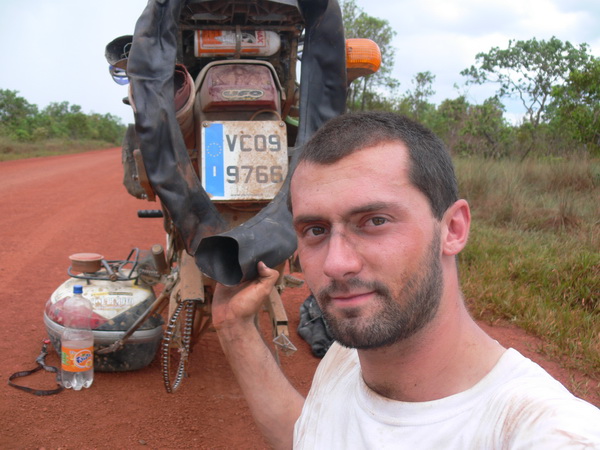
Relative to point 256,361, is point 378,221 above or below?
above

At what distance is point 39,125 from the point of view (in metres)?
28.1

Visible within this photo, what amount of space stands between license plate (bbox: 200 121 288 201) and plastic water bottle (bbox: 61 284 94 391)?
5.14ft

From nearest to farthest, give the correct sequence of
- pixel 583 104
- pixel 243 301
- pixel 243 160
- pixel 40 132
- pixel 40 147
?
pixel 243 301 < pixel 243 160 < pixel 583 104 < pixel 40 147 < pixel 40 132

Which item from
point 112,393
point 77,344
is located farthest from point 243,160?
point 112,393

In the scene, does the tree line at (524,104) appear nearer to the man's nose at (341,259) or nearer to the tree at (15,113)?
the man's nose at (341,259)

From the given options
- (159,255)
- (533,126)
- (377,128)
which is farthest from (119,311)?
(533,126)

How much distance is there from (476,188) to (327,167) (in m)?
7.71

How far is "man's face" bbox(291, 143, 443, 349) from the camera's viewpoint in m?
1.42

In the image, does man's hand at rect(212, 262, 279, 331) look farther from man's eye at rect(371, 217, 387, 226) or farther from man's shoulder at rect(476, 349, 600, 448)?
man's shoulder at rect(476, 349, 600, 448)

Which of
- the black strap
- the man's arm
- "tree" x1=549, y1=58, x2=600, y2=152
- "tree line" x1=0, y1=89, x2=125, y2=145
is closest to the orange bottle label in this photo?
the black strap

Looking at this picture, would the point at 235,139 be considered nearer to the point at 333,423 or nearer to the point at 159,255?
the point at 159,255

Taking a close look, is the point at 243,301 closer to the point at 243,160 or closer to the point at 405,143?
the point at 405,143

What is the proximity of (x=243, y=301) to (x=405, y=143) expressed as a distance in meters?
0.84

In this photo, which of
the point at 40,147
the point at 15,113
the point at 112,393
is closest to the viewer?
the point at 112,393
